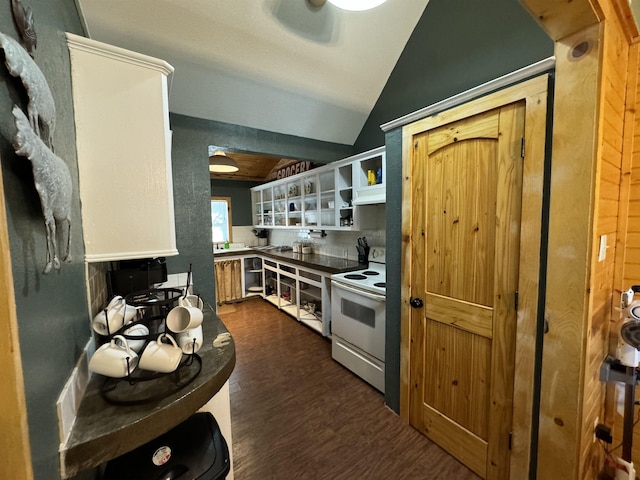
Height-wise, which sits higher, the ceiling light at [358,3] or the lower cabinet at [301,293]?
the ceiling light at [358,3]

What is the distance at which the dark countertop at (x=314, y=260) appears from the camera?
305 cm

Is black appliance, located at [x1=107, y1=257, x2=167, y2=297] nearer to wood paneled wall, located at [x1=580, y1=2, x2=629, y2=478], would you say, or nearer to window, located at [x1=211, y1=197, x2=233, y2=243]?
wood paneled wall, located at [x1=580, y1=2, x2=629, y2=478]

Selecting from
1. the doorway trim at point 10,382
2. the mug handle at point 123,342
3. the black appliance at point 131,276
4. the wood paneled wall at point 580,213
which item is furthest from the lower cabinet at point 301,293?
the doorway trim at point 10,382

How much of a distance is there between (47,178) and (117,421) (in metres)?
0.65

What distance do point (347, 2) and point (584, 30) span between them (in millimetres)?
1097

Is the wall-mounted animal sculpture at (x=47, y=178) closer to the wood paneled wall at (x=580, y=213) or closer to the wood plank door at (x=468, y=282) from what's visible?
the wood paneled wall at (x=580, y=213)

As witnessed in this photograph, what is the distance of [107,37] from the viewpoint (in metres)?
1.71

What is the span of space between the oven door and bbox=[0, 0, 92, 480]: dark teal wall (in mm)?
1858

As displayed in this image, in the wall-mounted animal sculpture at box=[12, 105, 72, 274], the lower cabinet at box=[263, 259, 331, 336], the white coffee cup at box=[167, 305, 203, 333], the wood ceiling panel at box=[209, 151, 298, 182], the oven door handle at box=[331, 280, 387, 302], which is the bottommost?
the lower cabinet at box=[263, 259, 331, 336]

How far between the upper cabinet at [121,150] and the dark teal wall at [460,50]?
2.05 meters

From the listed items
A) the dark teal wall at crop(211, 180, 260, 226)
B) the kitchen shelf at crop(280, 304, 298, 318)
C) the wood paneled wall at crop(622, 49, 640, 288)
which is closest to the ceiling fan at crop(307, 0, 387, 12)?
the wood paneled wall at crop(622, 49, 640, 288)

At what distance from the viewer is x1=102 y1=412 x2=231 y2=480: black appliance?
33.0 inches

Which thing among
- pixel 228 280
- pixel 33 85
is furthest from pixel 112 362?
pixel 228 280

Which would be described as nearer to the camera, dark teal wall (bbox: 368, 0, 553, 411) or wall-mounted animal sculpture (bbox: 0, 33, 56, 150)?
wall-mounted animal sculpture (bbox: 0, 33, 56, 150)
